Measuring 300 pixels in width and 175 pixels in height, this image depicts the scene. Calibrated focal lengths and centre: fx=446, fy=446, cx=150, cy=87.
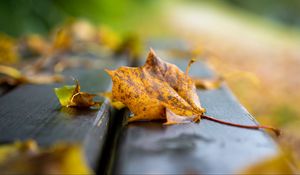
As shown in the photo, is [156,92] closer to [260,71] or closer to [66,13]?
[260,71]

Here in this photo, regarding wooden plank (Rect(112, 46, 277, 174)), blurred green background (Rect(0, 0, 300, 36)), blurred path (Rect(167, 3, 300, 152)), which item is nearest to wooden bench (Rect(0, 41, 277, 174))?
wooden plank (Rect(112, 46, 277, 174))

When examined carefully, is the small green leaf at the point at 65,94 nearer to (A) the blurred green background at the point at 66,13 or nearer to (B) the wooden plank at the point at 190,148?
(B) the wooden plank at the point at 190,148

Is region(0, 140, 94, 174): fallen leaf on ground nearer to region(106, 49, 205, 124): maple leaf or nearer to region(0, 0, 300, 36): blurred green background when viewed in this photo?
region(106, 49, 205, 124): maple leaf

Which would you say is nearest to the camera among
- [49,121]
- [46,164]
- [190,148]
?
[46,164]

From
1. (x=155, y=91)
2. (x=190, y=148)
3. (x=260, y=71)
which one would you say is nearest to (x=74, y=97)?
(x=155, y=91)

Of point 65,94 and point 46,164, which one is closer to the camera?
point 46,164
